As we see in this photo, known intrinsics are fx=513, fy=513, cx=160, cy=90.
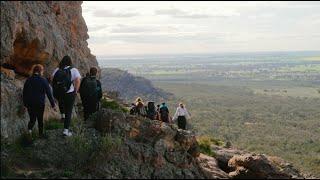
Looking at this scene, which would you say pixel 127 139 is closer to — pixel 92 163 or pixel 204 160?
pixel 92 163

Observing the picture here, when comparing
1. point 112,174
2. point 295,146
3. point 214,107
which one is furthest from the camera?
point 214,107

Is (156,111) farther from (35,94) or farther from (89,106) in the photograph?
(35,94)

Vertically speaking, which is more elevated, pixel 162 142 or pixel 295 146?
pixel 162 142

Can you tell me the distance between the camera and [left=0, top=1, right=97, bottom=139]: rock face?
12922mm

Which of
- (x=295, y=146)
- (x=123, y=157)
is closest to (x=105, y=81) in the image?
(x=295, y=146)

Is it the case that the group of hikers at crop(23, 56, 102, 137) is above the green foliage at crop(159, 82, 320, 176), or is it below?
above

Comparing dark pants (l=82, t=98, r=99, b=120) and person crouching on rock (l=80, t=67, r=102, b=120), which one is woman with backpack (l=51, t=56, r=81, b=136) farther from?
dark pants (l=82, t=98, r=99, b=120)

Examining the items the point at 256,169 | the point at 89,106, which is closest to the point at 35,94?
the point at 89,106

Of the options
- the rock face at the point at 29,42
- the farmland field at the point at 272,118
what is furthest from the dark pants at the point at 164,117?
the farmland field at the point at 272,118

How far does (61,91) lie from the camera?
13.3 meters

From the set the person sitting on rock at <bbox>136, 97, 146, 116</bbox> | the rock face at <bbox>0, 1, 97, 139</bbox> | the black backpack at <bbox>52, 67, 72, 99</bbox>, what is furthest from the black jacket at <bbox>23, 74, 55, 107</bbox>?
the person sitting on rock at <bbox>136, 97, 146, 116</bbox>

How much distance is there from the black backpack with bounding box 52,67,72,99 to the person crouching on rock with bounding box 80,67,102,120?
1300 mm

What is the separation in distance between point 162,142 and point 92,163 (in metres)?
2.24

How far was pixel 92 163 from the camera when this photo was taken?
1145 cm
